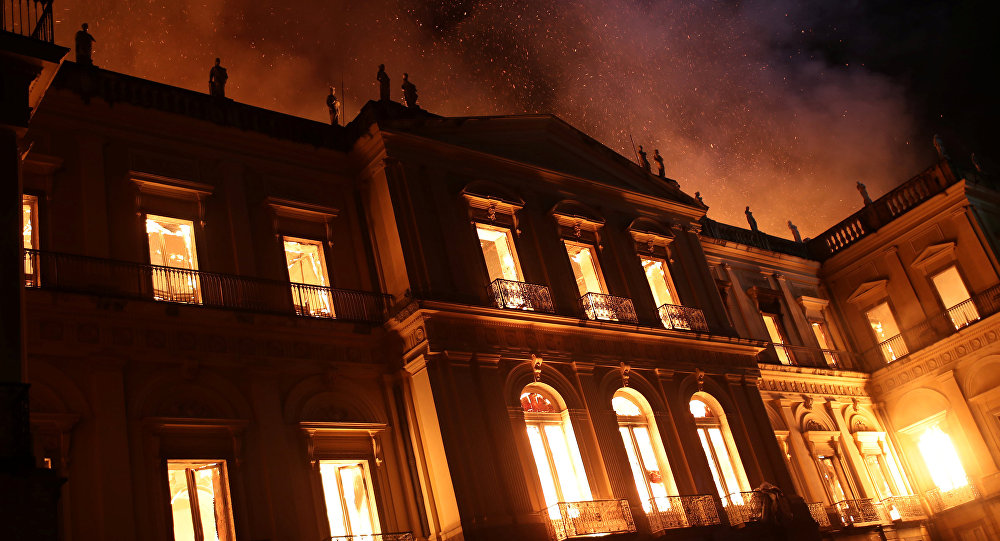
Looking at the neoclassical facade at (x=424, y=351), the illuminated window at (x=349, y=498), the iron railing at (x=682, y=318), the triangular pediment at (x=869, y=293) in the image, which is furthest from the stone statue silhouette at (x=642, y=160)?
the illuminated window at (x=349, y=498)

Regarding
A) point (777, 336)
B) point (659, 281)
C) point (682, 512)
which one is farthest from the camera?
point (777, 336)

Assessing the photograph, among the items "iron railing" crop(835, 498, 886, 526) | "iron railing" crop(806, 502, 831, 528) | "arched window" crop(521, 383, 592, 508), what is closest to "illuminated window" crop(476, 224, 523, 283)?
"arched window" crop(521, 383, 592, 508)

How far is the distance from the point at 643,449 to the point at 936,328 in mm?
11622

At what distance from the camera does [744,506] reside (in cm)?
2050

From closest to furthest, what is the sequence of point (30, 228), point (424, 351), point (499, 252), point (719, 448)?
point (30, 228), point (424, 351), point (499, 252), point (719, 448)

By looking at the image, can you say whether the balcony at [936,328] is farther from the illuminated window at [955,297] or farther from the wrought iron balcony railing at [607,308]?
the wrought iron balcony railing at [607,308]

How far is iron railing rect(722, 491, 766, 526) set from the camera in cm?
2022

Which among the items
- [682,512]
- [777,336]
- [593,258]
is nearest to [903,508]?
[777,336]

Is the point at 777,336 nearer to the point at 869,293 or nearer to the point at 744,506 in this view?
the point at 869,293

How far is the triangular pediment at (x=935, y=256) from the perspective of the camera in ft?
89.0

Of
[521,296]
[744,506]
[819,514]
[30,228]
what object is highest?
[30,228]

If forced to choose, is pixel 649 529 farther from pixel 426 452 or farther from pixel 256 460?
pixel 256 460

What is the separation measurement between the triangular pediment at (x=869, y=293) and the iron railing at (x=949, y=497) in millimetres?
5849

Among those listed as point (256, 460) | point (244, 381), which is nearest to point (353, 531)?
point (256, 460)
